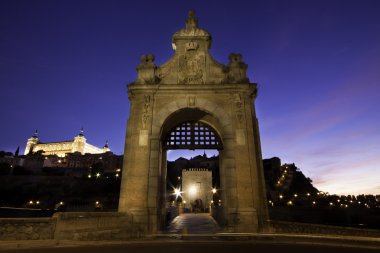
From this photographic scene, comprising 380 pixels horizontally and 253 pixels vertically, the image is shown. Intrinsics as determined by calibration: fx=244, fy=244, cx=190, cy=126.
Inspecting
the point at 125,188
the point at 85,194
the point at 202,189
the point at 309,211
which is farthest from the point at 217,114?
the point at 85,194

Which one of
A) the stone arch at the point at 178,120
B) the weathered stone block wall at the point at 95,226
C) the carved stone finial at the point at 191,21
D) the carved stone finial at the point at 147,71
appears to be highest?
the carved stone finial at the point at 191,21

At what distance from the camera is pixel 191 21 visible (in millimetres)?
16719

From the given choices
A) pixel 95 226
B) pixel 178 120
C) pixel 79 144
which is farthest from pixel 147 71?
pixel 79 144

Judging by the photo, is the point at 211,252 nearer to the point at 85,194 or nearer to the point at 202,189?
the point at 202,189

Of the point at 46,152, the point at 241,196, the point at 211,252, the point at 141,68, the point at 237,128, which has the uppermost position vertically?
the point at 46,152

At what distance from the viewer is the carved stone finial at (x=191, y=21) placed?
16594mm

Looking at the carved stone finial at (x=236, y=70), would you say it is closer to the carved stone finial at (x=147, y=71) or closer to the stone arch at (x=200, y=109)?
the stone arch at (x=200, y=109)

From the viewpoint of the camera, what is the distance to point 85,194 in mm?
78375

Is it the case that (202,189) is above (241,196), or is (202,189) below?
above

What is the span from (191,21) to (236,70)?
4.87m

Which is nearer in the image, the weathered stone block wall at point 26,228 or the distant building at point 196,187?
the weathered stone block wall at point 26,228

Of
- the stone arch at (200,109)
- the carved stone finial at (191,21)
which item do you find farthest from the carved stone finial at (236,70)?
the carved stone finial at (191,21)

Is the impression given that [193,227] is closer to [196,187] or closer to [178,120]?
[178,120]

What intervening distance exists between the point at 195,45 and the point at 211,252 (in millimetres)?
12513
